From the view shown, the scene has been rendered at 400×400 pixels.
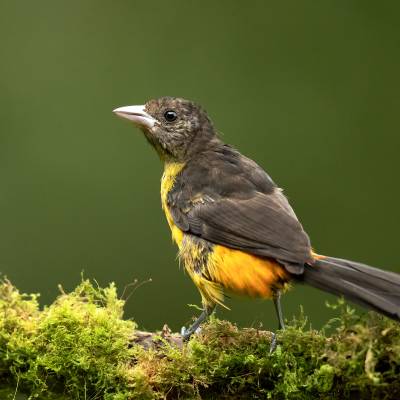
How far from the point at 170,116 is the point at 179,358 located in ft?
6.99

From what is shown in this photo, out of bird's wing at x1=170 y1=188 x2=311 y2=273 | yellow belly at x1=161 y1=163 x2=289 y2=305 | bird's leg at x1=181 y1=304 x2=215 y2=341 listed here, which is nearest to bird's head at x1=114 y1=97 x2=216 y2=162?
bird's wing at x1=170 y1=188 x2=311 y2=273

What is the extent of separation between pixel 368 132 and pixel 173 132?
318 centimetres

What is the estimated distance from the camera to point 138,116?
5078mm

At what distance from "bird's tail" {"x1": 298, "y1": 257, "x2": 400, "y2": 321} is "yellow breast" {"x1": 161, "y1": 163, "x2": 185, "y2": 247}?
0.98 m

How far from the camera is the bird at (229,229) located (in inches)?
136

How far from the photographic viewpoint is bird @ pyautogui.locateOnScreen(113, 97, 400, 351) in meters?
3.47

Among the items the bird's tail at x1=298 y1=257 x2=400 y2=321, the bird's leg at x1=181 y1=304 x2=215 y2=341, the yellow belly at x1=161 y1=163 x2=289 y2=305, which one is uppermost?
the bird's tail at x1=298 y1=257 x2=400 y2=321

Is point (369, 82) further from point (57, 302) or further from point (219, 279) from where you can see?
point (57, 302)

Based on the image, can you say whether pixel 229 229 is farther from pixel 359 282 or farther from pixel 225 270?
pixel 359 282

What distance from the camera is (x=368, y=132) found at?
25.3 ft

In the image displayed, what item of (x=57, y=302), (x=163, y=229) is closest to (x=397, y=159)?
(x=163, y=229)

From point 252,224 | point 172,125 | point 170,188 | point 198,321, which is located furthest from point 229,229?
point 172,125

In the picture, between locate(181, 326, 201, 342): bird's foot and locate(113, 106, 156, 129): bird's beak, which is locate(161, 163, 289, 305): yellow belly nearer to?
locate(181, 326, 201, 342): bird's foot

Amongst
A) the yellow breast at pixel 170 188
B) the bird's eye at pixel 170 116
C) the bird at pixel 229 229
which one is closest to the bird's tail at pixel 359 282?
the bird at pixel 229 229
